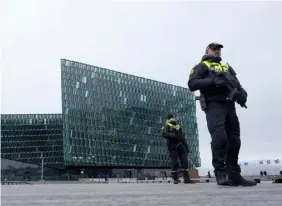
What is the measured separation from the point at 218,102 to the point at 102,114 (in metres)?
81.9

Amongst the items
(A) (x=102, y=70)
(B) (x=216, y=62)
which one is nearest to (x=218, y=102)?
(B) (x=216, y=62)

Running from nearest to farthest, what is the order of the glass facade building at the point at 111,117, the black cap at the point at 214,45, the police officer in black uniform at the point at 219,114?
1. the police officer in black uniform at the point at 219,114
2. the black cap at the point at 214,45
3. the glass facade building at the point at 111,117

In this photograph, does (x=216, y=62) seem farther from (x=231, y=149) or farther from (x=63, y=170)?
(x=63, y=170)

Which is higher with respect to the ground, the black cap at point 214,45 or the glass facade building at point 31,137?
the glass facade building at point 31,137

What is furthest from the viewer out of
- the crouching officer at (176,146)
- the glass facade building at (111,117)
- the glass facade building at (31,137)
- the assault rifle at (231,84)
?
the glass facade building at (31,137)

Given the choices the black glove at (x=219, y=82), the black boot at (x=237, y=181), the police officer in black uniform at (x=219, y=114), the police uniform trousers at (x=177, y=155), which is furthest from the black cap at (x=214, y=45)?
the police uniform trousers at (x=177, y=155)

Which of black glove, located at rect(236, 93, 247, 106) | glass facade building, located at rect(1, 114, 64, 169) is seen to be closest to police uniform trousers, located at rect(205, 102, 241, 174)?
black glove, located at rect(236, 93, 247, 106)

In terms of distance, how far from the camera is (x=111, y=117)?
88.7 m

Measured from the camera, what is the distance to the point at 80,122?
84.1 metres

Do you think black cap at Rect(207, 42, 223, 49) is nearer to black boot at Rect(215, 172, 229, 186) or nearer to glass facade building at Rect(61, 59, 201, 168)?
black boot at Rect(215, 172, 229, 186)

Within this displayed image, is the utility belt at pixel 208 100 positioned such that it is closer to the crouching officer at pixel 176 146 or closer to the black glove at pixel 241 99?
the black glove at pixel 241 99

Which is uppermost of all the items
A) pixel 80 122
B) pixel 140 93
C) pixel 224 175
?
pixel 140 93

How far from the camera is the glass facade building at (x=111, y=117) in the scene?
83312 millimetres

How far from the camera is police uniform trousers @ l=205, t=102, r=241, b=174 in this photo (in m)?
6.30
